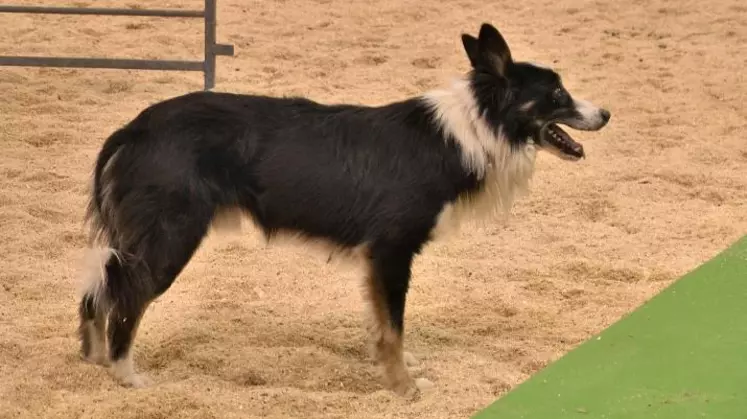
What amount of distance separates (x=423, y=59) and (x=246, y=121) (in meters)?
4.66

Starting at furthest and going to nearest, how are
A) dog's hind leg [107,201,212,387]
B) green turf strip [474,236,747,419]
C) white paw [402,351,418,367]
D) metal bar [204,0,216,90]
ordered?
metal bar [204,0,216,90]
white paw [402,351,418,367]
dog's hind leg [107,201,212,387]
green turf strip [474,236,747,419]

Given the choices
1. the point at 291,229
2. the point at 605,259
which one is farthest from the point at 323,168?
the point at 605,259

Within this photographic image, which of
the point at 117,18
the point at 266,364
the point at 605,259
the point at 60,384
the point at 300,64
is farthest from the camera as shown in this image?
the point at 117,18

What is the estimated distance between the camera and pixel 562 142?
4430 mm

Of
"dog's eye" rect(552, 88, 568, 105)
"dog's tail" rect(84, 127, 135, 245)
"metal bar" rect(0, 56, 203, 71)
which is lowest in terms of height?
"metal bar" rect(0, 56, 203, 71)

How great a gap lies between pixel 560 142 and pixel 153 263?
5.07ft

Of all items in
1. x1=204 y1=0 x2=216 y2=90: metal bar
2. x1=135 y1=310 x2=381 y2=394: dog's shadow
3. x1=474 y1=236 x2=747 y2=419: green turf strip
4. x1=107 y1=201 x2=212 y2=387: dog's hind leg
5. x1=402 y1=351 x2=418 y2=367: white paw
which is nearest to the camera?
x1=474 y1=236 x2=747 y2=419: green turf strip

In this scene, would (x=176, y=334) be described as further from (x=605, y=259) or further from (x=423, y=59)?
(x=423, y=59)

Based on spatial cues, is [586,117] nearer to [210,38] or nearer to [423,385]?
[423,385]

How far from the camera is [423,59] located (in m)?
8.82

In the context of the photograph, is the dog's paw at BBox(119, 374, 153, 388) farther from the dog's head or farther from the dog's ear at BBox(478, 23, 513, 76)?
the dog's ear at BBox(478, 23, 513, 76)

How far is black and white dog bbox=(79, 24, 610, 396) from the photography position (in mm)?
4191

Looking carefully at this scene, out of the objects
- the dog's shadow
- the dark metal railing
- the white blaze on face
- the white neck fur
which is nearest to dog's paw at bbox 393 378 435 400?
the dog's shadow

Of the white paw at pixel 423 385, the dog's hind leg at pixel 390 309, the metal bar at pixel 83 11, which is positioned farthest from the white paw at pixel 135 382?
the metal bar at pixel 83 11
